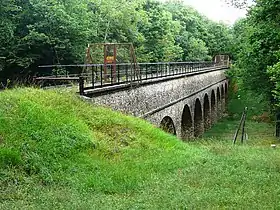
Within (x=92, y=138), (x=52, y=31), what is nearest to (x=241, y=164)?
(x=92, y=138)

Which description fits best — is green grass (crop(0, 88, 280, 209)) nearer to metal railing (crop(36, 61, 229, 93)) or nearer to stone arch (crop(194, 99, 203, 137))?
metal railing (crop(36, 61, 229, 93))

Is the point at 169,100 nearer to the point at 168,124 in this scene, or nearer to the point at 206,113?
the point at 168,124

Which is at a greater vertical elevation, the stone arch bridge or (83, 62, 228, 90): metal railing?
(83, 62, 228, 90): metal railing

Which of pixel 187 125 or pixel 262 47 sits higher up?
pixel 262 47

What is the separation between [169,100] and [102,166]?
1473 centimetres

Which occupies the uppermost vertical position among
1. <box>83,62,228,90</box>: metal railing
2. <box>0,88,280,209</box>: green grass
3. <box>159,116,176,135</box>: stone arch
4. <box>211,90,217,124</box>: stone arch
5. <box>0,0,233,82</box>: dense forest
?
<box>0,0,233,82</box>: dense forest

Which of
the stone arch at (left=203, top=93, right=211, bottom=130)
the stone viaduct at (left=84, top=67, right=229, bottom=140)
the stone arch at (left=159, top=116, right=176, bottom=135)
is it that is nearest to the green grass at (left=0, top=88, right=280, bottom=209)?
the stone viaduct at (left=84, top=67, right=229, bottom=140)

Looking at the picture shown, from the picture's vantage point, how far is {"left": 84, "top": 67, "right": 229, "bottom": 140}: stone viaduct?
661 inches

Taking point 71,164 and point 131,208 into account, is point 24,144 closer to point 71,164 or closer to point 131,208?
point 71,164

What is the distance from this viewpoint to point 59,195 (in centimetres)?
843

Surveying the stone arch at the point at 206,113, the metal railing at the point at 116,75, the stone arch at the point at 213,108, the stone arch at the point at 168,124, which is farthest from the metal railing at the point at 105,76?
the stone arch at the point at 213,108

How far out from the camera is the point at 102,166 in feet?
34.4

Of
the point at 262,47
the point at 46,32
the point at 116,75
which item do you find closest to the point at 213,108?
the point at 46,32

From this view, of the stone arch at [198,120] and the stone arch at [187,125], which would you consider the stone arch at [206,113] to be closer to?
the stone arch at [198,120]
